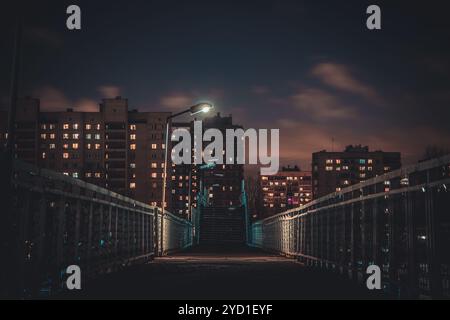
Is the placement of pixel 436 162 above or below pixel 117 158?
below

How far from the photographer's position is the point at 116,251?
16.2 meters

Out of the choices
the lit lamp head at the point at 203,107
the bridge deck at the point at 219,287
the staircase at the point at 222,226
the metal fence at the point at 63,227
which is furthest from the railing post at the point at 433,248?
the staircase at the point at 222,226

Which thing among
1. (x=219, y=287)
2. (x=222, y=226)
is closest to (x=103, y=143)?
(x=222, y=226)

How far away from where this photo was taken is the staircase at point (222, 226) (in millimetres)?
59250

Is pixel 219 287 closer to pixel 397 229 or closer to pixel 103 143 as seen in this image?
pixel 397 229

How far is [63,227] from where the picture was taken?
10.6 meters

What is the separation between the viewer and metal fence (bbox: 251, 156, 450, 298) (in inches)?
305

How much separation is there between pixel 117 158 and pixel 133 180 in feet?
23.3

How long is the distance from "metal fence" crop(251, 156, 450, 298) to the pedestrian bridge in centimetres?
1

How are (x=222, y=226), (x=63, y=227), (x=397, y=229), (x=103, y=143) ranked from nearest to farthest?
(x=397, y=229)
(x=63, y=227)
(x=222, y=226)
(x=103, y=143)

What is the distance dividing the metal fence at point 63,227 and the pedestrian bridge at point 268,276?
1 centimetres

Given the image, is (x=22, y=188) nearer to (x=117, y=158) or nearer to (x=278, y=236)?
(x=278, y=236)

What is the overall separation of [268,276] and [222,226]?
4633cm
